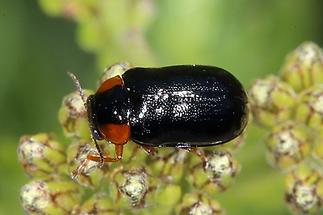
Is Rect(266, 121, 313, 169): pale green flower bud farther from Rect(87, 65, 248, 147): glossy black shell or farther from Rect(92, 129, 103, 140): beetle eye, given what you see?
Rect(92, 129, 103, 140): beetle eye

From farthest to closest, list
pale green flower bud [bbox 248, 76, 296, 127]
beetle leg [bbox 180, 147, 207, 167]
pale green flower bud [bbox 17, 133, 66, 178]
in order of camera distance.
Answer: pale green flower bud [bbox 248, 76, 296, 127] < pale green flower bud [bbox 17, 133, 66, 178] < beetle leg [bbox 180, 147, 207, 167]

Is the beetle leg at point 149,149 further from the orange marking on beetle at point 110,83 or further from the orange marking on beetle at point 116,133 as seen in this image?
the orange marking on beetle at point 110,83

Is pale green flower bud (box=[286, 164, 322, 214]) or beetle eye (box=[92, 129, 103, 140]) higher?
beetle eye (box=[92, 129, 103, 140])

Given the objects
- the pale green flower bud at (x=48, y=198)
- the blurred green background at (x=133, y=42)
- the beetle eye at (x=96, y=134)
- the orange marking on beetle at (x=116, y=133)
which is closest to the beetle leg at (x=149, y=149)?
the orange marking on beetle at (x=116, y=133)

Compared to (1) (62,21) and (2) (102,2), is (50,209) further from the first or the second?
(1) (62,21)

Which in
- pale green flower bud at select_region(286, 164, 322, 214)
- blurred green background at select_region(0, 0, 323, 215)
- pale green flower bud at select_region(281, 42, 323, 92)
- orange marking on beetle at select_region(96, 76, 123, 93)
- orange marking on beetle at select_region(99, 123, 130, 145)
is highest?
blurred green background at select_region(0, 0, 323, 215)

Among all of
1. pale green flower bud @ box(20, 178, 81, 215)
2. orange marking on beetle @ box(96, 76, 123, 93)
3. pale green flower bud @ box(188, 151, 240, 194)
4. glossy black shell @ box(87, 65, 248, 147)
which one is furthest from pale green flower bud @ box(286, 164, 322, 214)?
pale green flower bud @ box(20, 178, 81, 215)

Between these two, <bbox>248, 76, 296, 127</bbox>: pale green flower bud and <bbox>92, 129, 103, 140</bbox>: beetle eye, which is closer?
<bbox>92, 129, 103, 140</bbox>: beetle eye
